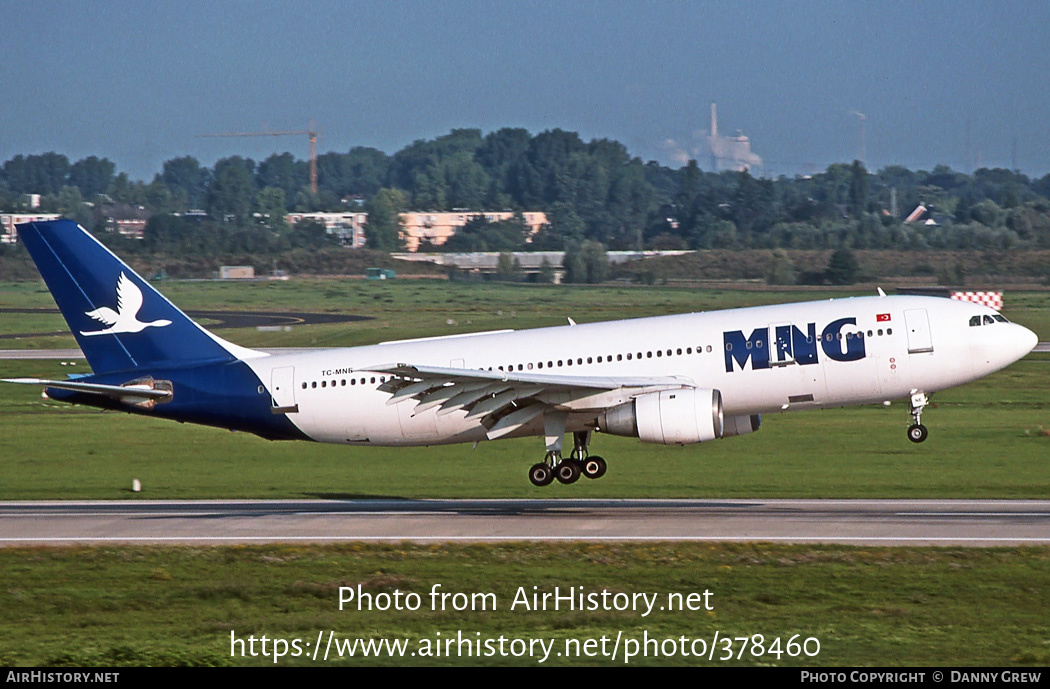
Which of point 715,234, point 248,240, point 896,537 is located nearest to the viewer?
point 896,537

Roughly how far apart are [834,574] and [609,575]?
14.4 feet

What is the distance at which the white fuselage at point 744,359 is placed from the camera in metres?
35.2

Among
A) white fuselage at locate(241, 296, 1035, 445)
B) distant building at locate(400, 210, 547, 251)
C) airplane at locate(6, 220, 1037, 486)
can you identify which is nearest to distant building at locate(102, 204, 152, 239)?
distant building at locate(400, 210, 547, 251)

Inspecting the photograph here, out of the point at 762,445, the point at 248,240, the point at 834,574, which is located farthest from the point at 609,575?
the point at 248,240

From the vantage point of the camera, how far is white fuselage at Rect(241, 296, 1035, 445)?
35.2 metres

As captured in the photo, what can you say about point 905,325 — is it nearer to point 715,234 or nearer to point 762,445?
point 762,445

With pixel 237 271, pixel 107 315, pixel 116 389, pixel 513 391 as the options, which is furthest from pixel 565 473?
pixel 237 271

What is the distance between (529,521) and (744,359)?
708cm

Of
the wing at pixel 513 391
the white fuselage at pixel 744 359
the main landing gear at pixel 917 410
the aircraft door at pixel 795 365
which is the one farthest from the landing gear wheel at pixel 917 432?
the wing at pixel 513 391

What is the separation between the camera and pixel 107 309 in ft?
125

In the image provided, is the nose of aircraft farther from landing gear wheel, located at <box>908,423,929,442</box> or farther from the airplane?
landing gear wheel, located at <box>908,423,929,442</box>

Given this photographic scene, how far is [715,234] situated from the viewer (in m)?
164

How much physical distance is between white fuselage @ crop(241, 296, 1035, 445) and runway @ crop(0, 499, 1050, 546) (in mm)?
2639
